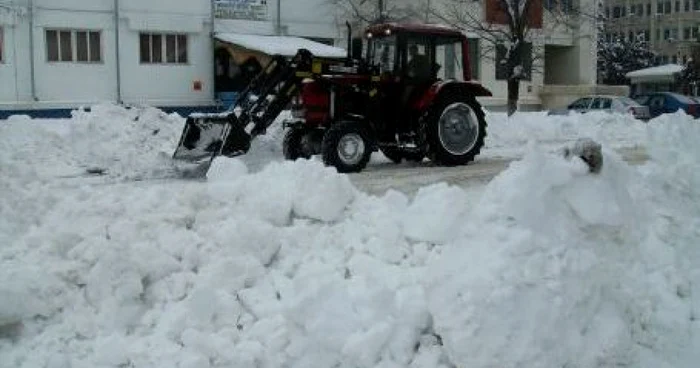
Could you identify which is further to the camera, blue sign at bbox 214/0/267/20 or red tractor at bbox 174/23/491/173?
blue sign at bbox 214/0/267/20

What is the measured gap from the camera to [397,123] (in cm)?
1311

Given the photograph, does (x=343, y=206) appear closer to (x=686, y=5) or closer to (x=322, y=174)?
(x=322, y=174)

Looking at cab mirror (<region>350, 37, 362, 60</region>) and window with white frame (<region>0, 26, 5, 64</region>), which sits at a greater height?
window with white frame (<region>0, 26, 5, 64</region>)

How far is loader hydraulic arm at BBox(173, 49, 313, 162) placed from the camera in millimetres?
11820

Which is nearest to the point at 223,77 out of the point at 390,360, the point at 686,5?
the point at 390,360

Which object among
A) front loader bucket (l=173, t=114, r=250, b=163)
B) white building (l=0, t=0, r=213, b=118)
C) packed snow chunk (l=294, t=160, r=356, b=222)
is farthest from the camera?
white building (l=0, t=0, r=213, b=118)

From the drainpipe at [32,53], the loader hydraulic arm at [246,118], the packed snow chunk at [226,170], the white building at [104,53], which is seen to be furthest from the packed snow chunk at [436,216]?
the drainpipe at [32,53]

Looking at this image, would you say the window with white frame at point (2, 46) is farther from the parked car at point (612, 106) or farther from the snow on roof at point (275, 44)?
the parked car at point (612, 106)

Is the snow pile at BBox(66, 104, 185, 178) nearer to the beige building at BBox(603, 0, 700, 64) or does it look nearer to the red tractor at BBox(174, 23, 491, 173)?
the red tractor at BBox(174, 23, 491, 173)

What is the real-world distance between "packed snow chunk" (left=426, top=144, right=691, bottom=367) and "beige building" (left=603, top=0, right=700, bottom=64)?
72.0 m

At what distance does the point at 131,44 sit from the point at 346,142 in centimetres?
1576

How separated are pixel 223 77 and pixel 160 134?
13398mm

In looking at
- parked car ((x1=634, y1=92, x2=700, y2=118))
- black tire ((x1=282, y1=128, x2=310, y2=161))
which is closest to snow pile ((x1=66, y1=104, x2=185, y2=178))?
black tire ((x1=282, y1=128, x2=310, y2=161))

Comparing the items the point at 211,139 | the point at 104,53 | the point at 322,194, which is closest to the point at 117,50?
the point at 104,53
